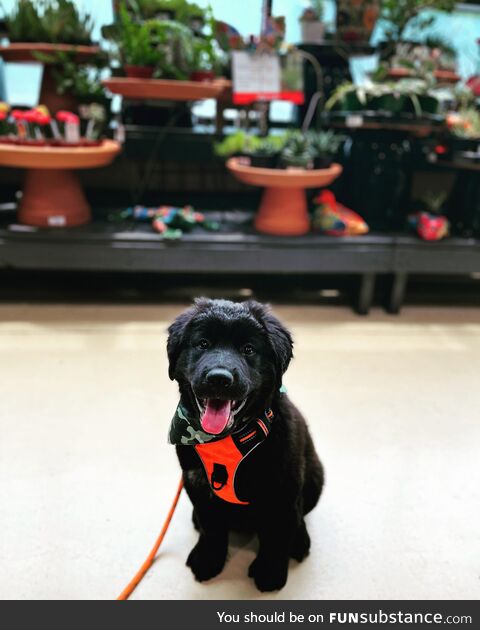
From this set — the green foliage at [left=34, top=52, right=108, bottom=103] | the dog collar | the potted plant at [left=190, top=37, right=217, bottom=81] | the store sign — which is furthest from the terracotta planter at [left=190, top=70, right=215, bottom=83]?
the dog collar

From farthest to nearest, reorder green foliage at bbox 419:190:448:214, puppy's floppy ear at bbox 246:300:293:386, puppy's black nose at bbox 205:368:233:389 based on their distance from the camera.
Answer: green foliage at bbox 419:190:448:214, puppy's floppy ear at bbox 246:300:293:386, puppy's black nose at bbox 205:368:233:389

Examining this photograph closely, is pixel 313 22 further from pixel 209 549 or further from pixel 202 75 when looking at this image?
pixel 209 549

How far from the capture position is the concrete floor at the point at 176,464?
117 cm

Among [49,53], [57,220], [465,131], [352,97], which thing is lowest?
[57,220]

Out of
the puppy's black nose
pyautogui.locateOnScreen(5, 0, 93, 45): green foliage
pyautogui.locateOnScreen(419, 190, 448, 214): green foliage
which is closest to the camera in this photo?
the puppy's black nose

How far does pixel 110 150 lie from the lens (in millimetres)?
2395

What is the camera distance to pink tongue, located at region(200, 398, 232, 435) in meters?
0.91

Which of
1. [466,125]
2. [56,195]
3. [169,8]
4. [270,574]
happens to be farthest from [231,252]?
[270,574]

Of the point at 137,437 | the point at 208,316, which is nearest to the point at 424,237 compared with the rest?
the point at 137,437

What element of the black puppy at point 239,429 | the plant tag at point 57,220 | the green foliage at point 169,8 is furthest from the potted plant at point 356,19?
the black puppy at point 239,429

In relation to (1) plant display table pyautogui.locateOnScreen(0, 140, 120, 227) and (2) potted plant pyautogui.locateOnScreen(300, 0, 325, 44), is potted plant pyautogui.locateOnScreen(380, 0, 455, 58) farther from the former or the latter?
(1) plant display table pyautogui.locateOnScreen(0, 140, 120, 227)

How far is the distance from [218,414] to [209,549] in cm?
42

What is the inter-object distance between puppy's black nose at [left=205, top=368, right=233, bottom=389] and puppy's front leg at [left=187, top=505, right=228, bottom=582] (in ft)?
1.29

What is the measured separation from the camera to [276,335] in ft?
3.19
